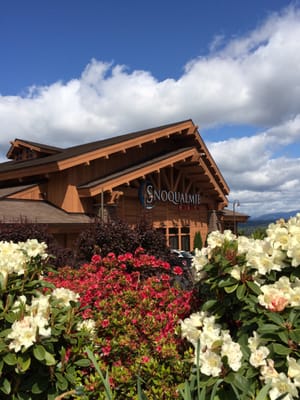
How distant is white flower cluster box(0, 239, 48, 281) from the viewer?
3.34m

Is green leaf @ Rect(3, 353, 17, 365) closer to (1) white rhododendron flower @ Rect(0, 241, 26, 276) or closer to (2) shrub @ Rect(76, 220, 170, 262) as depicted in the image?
(1) white rhododendron flower @ Rect(0, 241, 26, 276)

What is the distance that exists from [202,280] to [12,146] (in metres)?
23.9

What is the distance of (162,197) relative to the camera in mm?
21609

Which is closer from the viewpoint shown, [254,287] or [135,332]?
[254,287]

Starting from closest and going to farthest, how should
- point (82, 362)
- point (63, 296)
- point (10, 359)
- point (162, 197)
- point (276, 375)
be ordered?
point (276, 375) < point (10, 359) < point (82, 362) < point (63, 296) < point (162, 197)

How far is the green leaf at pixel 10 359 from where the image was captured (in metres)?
2.80

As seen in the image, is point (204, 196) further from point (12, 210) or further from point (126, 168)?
point (12, 210)

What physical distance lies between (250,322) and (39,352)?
5.12 ft

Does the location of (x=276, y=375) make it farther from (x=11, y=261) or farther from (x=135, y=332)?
(x=11, y=261)

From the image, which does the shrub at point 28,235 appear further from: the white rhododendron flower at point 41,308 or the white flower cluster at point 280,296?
the white flower cluster at point 280,296

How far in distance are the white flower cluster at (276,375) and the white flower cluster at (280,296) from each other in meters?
0.30

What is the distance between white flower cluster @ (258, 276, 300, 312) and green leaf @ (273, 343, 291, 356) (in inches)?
9.7

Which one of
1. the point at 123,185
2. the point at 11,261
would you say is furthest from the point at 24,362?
the point at 123,185

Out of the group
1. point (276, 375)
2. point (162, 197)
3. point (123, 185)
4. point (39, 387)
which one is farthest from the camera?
point (162, 197)
